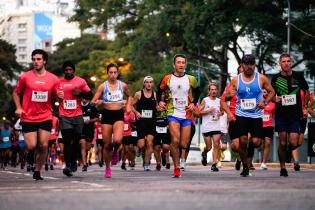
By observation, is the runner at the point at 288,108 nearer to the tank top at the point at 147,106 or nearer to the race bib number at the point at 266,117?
the tank top at the point at 147,106

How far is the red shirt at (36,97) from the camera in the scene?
17.3 meters

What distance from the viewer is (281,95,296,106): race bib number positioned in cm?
1923

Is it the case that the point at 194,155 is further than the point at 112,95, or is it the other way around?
the point at 194,155

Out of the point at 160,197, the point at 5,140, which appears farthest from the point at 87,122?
the point at 160,197

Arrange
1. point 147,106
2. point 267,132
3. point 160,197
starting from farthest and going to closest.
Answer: point 267,132
point 147,106
point 160,197

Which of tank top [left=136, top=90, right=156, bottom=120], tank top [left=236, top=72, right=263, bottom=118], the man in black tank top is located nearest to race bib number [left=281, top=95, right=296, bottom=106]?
tank top [left=236, top=72, right=263, bottom=118]

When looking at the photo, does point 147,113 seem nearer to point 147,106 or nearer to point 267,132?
point 147,106

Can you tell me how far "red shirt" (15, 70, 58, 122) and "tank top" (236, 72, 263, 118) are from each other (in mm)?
3204

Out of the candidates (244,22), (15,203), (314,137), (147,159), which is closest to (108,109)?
(147,159)

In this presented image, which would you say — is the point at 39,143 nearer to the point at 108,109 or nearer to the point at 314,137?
the point at 108,109

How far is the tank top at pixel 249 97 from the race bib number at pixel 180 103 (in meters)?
0.91

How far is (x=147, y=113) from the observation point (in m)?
25.2

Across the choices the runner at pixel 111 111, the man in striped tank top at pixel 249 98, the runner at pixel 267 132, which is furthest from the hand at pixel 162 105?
the runner at pixel 267 132

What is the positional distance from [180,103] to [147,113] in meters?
6.80
